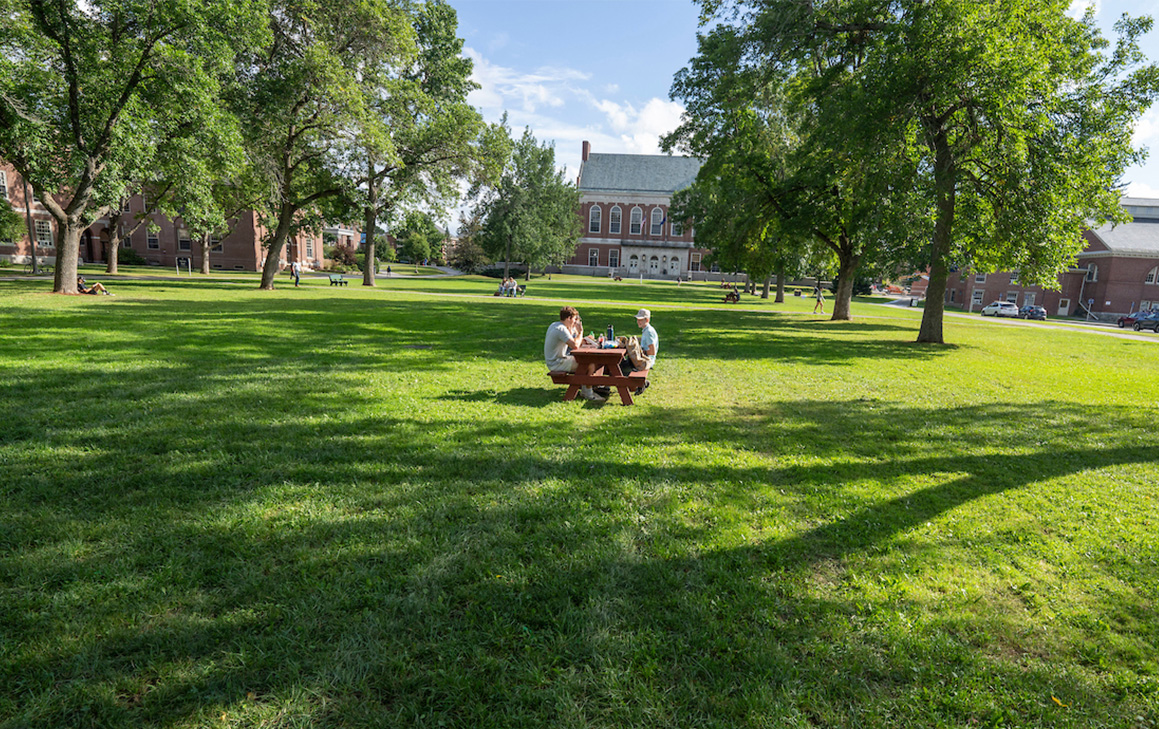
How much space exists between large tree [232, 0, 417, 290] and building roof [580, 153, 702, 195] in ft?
185

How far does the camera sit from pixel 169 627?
2.95 metres

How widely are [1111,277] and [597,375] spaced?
64.9 m

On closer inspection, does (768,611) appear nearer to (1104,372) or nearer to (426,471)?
(426,471)

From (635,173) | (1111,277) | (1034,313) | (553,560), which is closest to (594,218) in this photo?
(635,173)

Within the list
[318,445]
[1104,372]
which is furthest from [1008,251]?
[318,445]

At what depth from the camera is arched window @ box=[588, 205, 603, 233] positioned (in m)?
83.6

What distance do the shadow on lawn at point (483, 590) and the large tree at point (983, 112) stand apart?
12.1 meters

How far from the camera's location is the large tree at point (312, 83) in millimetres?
25094

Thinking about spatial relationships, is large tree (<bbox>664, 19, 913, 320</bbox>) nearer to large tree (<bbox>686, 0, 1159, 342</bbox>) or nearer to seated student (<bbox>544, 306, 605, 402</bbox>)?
large tree (<bbox>686, 0, 1159, 342</bbox>)

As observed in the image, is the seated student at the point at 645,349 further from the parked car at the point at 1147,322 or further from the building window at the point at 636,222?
the building window at the point at 636,222

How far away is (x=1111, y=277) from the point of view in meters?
51.0

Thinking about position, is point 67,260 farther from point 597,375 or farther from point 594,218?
point 594,218

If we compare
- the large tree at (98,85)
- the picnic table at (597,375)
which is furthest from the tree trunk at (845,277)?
the large tree at (98,85)

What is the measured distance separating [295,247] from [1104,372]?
223ft
